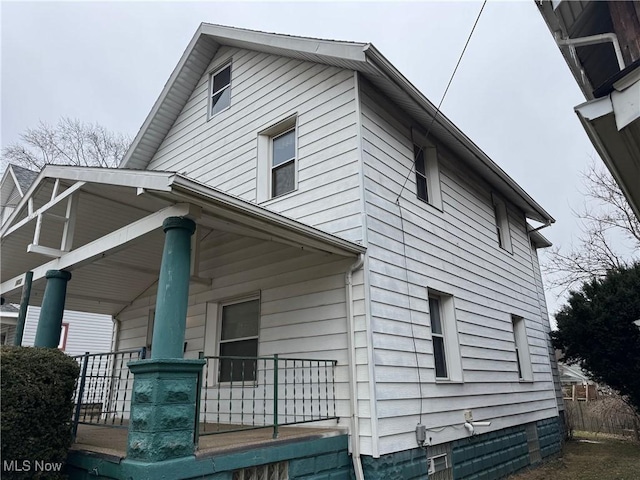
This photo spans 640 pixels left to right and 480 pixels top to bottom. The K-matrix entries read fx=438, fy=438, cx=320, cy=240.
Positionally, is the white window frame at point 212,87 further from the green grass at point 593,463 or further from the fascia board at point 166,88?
the green grass at point 593,463

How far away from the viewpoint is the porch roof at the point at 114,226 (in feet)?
13.6

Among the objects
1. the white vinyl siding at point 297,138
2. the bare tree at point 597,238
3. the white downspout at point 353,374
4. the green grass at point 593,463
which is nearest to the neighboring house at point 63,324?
the white vinyl siding at point 297,138

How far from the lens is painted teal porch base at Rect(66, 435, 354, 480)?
3.37m

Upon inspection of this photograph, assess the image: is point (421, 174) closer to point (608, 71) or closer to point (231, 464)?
point (608, 71)

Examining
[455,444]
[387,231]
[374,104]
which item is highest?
[374,104]

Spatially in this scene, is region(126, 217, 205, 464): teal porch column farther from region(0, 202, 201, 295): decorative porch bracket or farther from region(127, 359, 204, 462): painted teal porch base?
region(0, 202, 201, 295): decorative porch bracket

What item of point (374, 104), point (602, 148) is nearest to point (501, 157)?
point (374, 104)

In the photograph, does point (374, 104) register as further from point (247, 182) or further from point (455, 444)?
point (455, 444)

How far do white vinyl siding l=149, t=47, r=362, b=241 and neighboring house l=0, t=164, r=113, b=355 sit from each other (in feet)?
29.3

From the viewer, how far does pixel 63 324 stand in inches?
650

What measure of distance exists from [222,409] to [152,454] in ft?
10.9

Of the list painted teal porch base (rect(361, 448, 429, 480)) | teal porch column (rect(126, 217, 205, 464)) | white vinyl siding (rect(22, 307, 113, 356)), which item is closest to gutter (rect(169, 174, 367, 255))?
teal porch column (rect(126, 217, 205, 464))

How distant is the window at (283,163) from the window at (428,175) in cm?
221

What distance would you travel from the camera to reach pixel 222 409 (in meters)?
6.55
